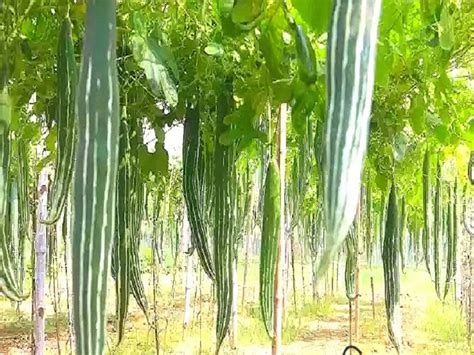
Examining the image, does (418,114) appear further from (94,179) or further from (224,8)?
(94,179)

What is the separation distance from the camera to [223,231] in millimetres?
1377

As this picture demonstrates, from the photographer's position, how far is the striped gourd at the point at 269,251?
1.40 meters

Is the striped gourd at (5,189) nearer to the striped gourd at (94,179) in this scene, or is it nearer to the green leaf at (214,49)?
the striped gourd at (94,179)

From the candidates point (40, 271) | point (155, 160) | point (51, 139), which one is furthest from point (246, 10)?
point (40, 271)

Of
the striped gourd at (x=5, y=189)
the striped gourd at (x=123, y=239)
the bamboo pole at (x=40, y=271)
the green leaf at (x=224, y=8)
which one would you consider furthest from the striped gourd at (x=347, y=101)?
the bamboo pole at (x=40, y=271)

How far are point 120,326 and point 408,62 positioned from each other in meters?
1.07

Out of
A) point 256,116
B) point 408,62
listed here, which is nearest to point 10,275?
point 256,116

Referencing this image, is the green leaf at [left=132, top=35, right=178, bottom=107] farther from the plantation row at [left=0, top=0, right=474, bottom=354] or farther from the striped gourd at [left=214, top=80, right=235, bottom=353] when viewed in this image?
the striped gourd at [left=214, top=80, right=235, bottom=353]

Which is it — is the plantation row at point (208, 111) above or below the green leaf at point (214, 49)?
below

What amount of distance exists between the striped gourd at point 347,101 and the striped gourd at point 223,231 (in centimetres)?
90

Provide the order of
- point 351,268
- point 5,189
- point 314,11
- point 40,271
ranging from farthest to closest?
point 40,271
point 351,268
point 314,11
point 5,189

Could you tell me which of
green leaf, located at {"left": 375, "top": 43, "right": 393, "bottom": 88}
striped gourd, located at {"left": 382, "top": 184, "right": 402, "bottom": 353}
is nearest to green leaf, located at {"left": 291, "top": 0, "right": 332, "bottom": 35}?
green leaf, located at {"left": 375, "top": 43, "right": 393, "bottom": 88}

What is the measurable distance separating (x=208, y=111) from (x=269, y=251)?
509 millimetres

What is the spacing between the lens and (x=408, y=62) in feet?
6.51
